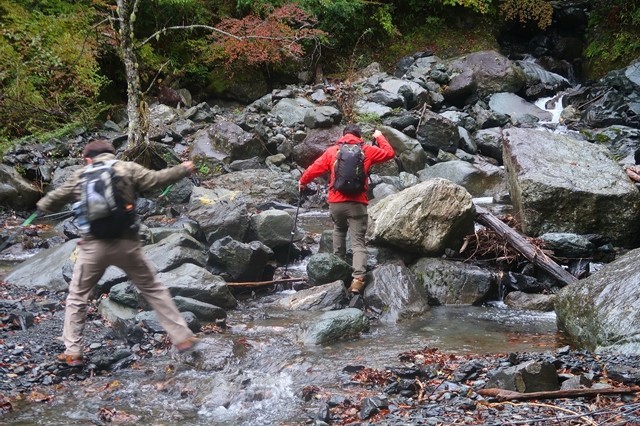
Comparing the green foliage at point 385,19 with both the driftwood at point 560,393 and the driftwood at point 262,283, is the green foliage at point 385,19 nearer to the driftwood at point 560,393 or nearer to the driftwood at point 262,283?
the driftwood at point 262,283

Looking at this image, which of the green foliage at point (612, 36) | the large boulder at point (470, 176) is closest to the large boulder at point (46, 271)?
the large boulder at point (470, 176)

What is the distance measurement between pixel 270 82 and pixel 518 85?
7.60m

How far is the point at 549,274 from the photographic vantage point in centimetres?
813

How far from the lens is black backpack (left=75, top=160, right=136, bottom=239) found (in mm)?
4766

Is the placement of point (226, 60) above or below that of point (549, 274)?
above

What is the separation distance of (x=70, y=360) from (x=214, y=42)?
1483cm

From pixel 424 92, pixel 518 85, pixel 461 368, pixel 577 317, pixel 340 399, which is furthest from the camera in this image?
pixel 518 85

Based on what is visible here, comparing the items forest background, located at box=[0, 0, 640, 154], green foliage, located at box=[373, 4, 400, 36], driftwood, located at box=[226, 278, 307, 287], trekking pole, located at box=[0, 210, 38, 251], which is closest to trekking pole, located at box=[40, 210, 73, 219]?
trekking pole, located at box=[0, 210, 38, 251]

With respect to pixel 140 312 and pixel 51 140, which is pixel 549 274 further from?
pixel 51 140

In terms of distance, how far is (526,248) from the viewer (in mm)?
8289

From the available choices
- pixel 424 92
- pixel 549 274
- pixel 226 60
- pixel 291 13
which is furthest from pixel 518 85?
pixel 549 274

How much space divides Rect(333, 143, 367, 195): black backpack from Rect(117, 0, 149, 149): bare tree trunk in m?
5.84

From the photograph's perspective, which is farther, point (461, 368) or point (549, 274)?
point (549, 274)

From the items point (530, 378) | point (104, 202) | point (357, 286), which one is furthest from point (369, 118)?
point (530, 378)
